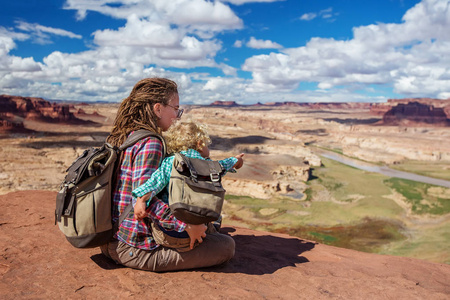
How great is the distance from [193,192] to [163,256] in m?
1.01

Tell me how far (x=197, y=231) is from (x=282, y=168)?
3821 cm

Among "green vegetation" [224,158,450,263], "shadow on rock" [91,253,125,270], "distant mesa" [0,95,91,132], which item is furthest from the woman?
"distant mesa" [0,95,91,132]

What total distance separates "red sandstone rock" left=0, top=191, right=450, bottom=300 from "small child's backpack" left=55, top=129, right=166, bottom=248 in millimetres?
532

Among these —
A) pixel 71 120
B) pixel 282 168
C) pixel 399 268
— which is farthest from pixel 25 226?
pixel 71 120

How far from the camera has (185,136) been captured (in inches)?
148

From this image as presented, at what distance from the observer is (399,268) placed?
5.37 metres

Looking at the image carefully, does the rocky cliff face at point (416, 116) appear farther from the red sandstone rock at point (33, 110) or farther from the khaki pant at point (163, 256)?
the khaki pant at point (163, 256)

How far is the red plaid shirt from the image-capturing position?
3.35 meters

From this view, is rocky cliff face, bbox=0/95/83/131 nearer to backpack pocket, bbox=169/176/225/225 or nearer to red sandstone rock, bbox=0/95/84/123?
red sandstone rock, bbox=0/95/84/123

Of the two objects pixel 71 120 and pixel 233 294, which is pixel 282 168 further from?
pixel 71 120

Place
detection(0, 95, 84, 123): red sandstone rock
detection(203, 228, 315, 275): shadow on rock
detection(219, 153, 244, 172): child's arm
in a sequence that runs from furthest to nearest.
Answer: detection(0, 95, 84, 123): red sandstone rock
detection(203, 228, 315, 275): shadow on rock
detection(219, 153, 244, 172): child's arm

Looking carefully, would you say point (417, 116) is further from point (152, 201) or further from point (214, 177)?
point (152, 201)

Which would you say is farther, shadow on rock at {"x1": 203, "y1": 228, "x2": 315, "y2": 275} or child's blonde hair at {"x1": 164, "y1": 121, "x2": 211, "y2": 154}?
shadow on rock at {"x1": 203, "y1": 228, "x2": 315, "y2": 275}

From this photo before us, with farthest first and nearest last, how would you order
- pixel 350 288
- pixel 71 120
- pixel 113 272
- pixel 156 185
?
pixel 71 120 → pixel 350 288 → pixel 113 272 → pixel 156 185
